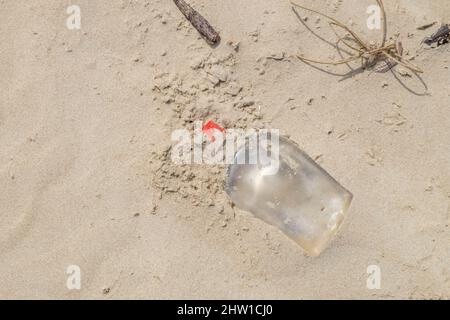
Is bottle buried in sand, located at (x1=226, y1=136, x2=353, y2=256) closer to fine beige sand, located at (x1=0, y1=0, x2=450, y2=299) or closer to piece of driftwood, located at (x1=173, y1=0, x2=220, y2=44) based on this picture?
fine beige sand, located at (x1=0, y1=0, x2=450, y2=299)

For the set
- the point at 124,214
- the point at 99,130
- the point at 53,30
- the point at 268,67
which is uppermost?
the point at 53,30

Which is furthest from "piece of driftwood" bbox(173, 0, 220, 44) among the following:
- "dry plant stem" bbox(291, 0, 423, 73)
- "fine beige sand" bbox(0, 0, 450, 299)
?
"dry plant stem" bbox(291, 0, 423, 73)

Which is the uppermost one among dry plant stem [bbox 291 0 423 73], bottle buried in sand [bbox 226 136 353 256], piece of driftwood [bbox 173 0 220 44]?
piece of driftwood [bbox 173 0 220 44]

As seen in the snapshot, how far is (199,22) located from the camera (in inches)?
81.4

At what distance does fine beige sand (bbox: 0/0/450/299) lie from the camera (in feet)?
6.28

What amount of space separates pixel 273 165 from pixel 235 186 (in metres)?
0.17

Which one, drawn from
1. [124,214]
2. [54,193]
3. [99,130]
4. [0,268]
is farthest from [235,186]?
[0,268]

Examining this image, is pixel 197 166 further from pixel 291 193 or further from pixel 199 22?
pixel 199 22

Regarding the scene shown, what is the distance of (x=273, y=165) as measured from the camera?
78.6 inches

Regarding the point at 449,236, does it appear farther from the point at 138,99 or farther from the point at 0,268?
the point at 0,268

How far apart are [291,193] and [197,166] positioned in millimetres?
384

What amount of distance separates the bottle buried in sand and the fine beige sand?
0.04 m

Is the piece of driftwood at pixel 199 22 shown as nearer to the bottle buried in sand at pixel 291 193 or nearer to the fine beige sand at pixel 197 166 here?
the fine beige sand at pixel 197 166

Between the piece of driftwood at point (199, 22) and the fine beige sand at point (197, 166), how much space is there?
0.03 metres
